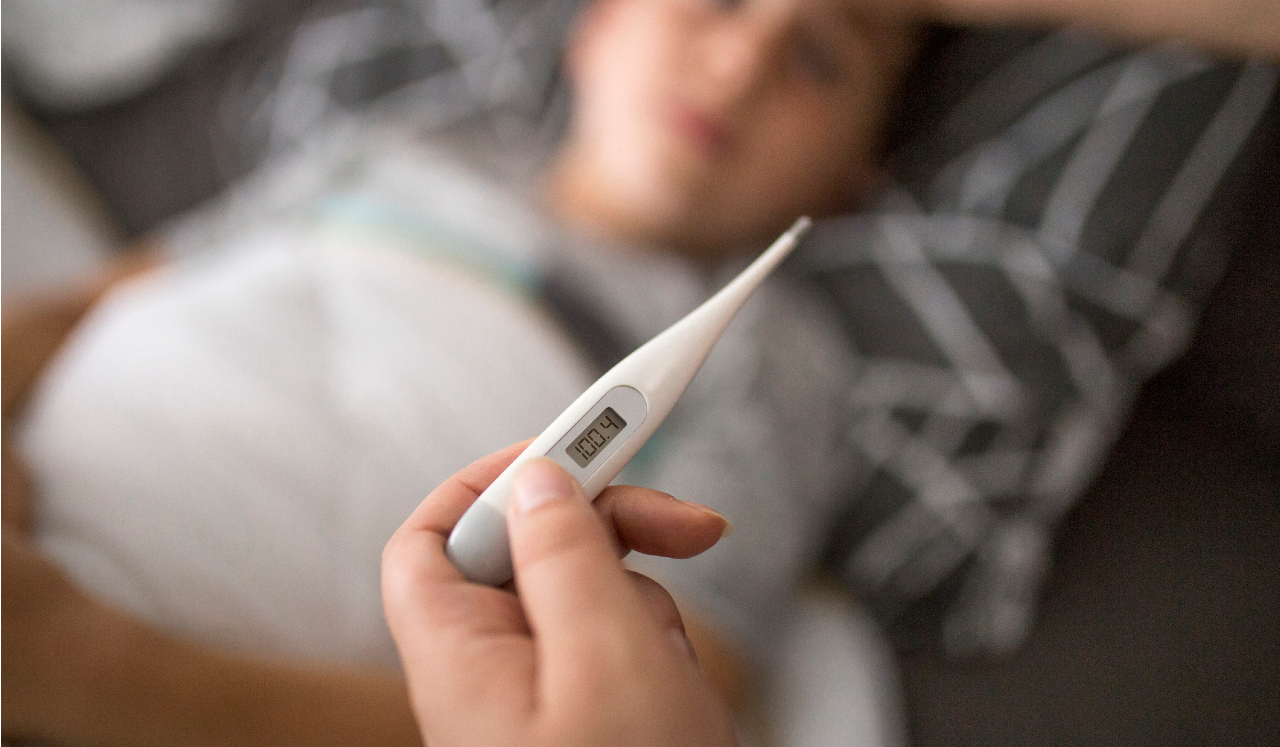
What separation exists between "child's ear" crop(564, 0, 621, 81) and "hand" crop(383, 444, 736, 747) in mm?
613

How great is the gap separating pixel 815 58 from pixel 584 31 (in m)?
0.26

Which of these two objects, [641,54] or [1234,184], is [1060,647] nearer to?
[1234,184]

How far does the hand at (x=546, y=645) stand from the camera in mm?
170

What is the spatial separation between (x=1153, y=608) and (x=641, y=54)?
54 centimetres

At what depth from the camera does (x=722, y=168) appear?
2.00ft

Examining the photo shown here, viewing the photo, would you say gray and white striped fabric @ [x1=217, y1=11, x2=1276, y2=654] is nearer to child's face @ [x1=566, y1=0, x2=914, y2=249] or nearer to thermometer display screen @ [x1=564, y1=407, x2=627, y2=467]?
child's face @ [x1=566, y1=0, x2=914, y2=249]

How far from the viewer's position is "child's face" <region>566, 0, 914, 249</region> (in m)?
0.57

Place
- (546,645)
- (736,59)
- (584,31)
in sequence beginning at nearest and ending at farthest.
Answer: (546,645)
(736,59)
(584,31)

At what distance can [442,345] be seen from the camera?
1.65 feet

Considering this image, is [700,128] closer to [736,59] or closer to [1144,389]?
[736,59]


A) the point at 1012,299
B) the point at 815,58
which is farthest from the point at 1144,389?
the point at 815,58

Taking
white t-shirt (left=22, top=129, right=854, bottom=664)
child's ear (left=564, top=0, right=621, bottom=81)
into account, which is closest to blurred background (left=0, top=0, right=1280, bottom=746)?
child's ear (left=564, top=0, right=621, bottom=81)

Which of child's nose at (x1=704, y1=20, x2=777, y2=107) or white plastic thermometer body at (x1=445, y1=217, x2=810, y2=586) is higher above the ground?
child's nose at (x1=704, y1=20, x2=777, y2=107)

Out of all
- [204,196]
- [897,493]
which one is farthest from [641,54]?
[204,196]
